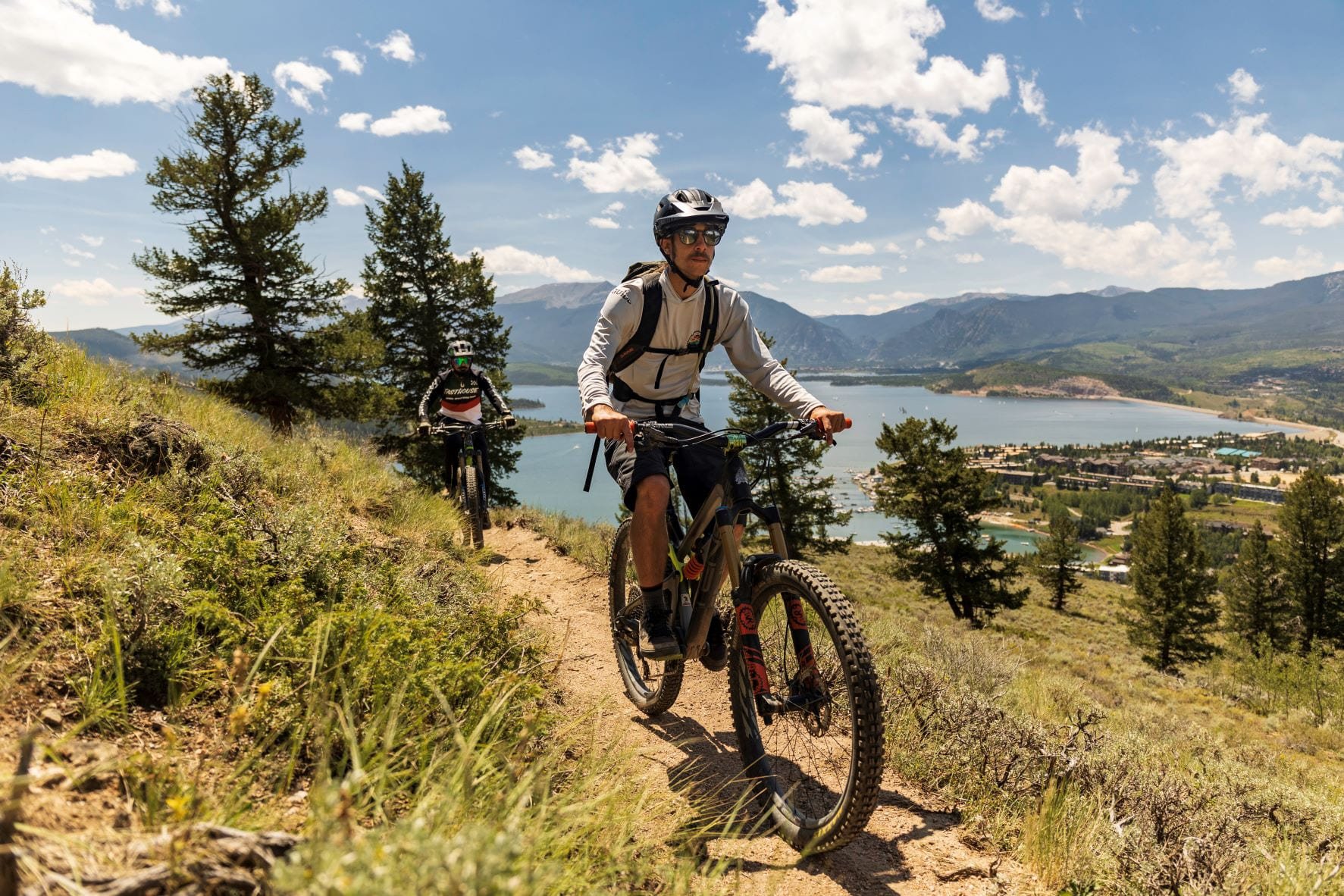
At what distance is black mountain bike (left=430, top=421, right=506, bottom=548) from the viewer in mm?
7941

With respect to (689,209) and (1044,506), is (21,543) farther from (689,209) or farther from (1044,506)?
(1044,506)

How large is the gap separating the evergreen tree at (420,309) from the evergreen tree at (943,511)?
1813 centimetres

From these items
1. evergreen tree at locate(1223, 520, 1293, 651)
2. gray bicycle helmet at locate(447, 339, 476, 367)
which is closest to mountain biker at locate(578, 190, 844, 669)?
gray bicycle helmet at locate(447, 339, 476, 367)

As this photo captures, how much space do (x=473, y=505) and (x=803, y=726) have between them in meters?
5.79

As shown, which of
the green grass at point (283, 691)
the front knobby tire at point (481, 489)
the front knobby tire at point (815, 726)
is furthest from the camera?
the front knobby tire at point (481, 489)

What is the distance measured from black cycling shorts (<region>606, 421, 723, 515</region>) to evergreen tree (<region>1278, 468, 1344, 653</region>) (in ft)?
146

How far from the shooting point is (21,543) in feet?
8.48

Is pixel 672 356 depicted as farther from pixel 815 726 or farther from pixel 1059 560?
pixel 1059 560

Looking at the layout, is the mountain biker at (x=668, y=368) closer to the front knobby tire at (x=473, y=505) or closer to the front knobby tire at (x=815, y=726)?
the front knobby tire at (x=815, y=726)

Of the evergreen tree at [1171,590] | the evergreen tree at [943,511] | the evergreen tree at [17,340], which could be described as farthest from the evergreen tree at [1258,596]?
the evergreen tree at [17,340]

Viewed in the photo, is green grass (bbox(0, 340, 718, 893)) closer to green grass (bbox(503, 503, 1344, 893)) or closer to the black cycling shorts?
the black cycling shorts

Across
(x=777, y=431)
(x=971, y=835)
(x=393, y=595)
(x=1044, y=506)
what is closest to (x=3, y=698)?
(x=393, y=595)

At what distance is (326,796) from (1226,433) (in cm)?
23481

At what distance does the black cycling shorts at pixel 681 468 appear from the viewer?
11.6ft
